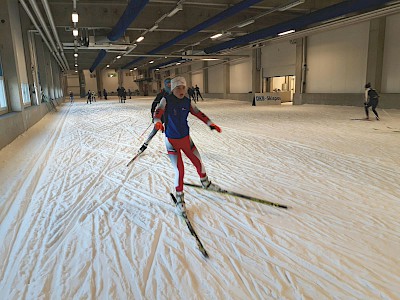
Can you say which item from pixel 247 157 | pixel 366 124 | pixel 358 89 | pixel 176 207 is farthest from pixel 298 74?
pixel 176 207

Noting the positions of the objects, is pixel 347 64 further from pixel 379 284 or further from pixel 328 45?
pixel 379 284

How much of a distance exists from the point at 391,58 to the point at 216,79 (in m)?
21.0

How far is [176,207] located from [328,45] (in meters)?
19.4

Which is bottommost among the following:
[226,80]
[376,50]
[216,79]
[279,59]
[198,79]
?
[226,80]

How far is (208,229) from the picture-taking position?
3.29m

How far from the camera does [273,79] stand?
1115 inches

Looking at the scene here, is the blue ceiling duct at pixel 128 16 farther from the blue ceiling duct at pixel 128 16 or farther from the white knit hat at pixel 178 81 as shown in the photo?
the white knit hat at pixel 178 81

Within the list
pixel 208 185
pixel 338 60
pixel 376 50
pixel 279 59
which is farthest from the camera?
pixel 279 59

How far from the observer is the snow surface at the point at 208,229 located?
239 centimetres

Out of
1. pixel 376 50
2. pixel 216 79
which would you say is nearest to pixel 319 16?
pixel 376 50

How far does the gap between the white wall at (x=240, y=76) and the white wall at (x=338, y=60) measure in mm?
7702

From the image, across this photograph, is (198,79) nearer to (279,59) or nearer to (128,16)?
(279,59)

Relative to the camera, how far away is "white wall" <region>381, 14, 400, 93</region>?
1549 cm

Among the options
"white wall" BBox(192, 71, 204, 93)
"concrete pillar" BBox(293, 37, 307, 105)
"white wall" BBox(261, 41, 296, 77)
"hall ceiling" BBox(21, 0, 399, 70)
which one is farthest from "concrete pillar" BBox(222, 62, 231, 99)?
"hall ceiling" BBox(21, 0, 399, 70)
